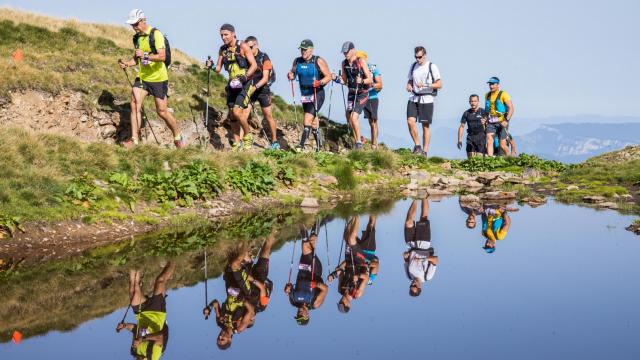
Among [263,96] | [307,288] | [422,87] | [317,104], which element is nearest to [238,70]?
[263,96]

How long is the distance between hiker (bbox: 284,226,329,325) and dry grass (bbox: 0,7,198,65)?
60.8 feet

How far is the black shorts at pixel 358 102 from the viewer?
21.4m

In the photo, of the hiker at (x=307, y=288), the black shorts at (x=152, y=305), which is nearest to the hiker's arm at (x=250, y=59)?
the hiker at (x=307, y=288)

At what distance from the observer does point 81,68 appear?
23.1 m

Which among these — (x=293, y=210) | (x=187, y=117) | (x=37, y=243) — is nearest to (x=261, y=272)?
(x=37, y=243)

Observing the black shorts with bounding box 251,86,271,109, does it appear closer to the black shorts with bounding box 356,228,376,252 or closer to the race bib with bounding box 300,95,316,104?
the race bib with bounding box 300,95,316,104

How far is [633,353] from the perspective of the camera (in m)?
6.43

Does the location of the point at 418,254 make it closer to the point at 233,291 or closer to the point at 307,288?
the point at 307,288

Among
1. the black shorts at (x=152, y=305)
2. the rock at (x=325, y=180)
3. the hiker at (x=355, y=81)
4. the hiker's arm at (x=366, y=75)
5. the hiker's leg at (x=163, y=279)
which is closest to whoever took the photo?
the black shorts at (x=152, y=305)

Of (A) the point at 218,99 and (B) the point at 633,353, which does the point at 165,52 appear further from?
(B) the point at 633,353

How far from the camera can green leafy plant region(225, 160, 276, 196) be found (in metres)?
15.8

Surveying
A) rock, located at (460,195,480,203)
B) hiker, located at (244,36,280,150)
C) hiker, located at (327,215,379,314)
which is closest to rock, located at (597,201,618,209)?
rock, located at (460,195,480,203)

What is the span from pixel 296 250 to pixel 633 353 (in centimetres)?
574

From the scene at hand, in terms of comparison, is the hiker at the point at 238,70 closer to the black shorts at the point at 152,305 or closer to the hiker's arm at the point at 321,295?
the hiker's arm at the point at 321,295
